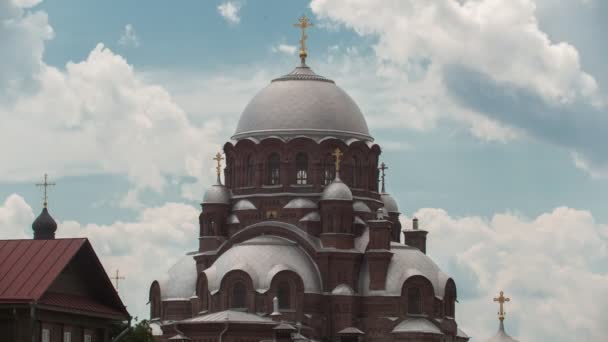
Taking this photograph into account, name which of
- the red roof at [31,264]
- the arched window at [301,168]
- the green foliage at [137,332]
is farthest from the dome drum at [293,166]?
the red roof at [31,264]

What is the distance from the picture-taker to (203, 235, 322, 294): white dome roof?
217 ft

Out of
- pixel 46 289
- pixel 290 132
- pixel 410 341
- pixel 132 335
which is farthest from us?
pixel 290 132

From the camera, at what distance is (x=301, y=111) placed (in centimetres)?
7156

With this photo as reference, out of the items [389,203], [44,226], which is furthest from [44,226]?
[389,203]

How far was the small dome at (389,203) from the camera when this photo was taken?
76.4m

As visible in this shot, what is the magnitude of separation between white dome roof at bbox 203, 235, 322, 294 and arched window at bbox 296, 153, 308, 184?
3.50 metres

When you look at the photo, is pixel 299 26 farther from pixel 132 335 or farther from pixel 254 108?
pixel 132 335

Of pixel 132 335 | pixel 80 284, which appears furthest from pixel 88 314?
pixel 132 335

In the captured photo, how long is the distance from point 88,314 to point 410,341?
31.4m

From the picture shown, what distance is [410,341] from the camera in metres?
66.6

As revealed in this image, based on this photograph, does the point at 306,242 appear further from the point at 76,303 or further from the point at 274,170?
the point at 76,303

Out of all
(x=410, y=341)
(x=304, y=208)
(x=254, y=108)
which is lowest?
(x=410, y=341)

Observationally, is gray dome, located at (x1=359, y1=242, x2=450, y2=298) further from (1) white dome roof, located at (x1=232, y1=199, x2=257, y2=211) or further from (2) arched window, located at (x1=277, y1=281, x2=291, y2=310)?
(1) white dome roof, located at (x1=232, y1=199, x2=257, y2=211)

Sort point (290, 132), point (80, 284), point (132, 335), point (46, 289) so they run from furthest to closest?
point (290, 132) → point (132, 335) → point (80, 284) → point (46, 289)
